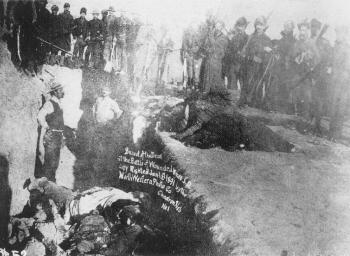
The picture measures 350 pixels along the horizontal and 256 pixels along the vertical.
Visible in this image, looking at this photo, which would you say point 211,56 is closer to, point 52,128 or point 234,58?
point 234,58

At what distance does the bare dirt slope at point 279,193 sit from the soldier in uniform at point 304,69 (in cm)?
38

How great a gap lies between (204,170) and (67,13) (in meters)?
2.29

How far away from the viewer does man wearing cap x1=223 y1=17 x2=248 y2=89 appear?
3.94 meters

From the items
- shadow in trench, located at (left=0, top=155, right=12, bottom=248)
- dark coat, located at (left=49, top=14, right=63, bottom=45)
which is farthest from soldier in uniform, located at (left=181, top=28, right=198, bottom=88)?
shadow in trench, located at (left=0, top=155, right=12, bottom=248)

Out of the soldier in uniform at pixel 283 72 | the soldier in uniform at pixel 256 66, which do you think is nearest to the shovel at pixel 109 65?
the soldier in uniform at pixel 256 66

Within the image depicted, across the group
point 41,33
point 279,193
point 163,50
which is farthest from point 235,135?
point 41,33

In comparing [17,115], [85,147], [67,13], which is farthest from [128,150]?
[67,13]

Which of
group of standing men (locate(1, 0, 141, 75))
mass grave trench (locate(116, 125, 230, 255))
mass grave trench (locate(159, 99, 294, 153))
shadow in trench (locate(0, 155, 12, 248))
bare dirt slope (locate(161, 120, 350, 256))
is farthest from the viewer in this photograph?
shadow in trench (locate(0, 155, 12, 248))

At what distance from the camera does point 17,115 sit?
13.2 ft

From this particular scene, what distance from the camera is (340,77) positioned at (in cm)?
326

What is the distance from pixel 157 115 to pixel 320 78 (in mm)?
1739

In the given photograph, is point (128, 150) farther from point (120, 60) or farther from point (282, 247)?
point (282, 247)

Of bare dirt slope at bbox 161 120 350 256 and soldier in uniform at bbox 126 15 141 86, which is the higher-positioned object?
soldier in uniform at bbox 126 15 141 86

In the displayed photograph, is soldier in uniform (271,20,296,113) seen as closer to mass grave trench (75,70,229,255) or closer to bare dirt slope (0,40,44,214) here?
mass grave trench (75,70,229,255)
